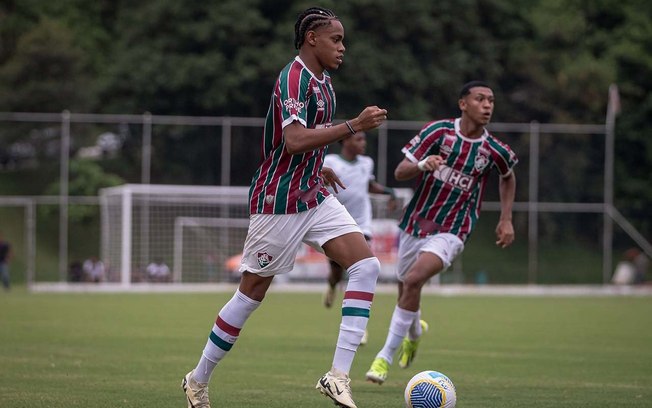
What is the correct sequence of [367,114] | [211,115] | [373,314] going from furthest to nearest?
1. [211,115]
2. [373,314]
3. [367,114]

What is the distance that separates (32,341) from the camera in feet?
44.8

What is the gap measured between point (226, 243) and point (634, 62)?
65.9 ft

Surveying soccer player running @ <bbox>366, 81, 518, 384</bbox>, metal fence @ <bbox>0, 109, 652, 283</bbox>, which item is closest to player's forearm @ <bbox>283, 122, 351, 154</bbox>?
soccer player running @ <bbox>366, 81, 518, 384</bbox>

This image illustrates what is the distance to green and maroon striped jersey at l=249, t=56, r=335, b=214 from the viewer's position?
7418 mm

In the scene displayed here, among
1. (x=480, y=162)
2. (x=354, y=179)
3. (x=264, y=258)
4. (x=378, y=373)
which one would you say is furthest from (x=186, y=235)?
(x=264, y=258)

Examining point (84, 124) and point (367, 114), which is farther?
point (84, 124)

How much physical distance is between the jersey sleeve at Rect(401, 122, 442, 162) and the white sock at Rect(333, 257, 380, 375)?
114 inches

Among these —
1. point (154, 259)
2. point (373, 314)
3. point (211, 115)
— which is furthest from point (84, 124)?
point (373, 314)

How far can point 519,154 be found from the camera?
109 feet

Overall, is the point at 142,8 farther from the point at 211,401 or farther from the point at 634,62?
the point at 211,401

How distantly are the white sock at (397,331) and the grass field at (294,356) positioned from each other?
28 centimetres

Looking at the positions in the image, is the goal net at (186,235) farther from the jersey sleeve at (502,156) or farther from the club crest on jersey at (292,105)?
the club crest on jersey at (292,105)

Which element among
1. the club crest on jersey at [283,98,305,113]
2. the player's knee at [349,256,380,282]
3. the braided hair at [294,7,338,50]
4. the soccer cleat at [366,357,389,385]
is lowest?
the soccer cleat at [366,357,389,385]

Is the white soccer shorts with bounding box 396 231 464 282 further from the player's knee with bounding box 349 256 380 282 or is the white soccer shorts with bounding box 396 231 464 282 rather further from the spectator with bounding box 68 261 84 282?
the spectator with bounding box 68 261 84 282
